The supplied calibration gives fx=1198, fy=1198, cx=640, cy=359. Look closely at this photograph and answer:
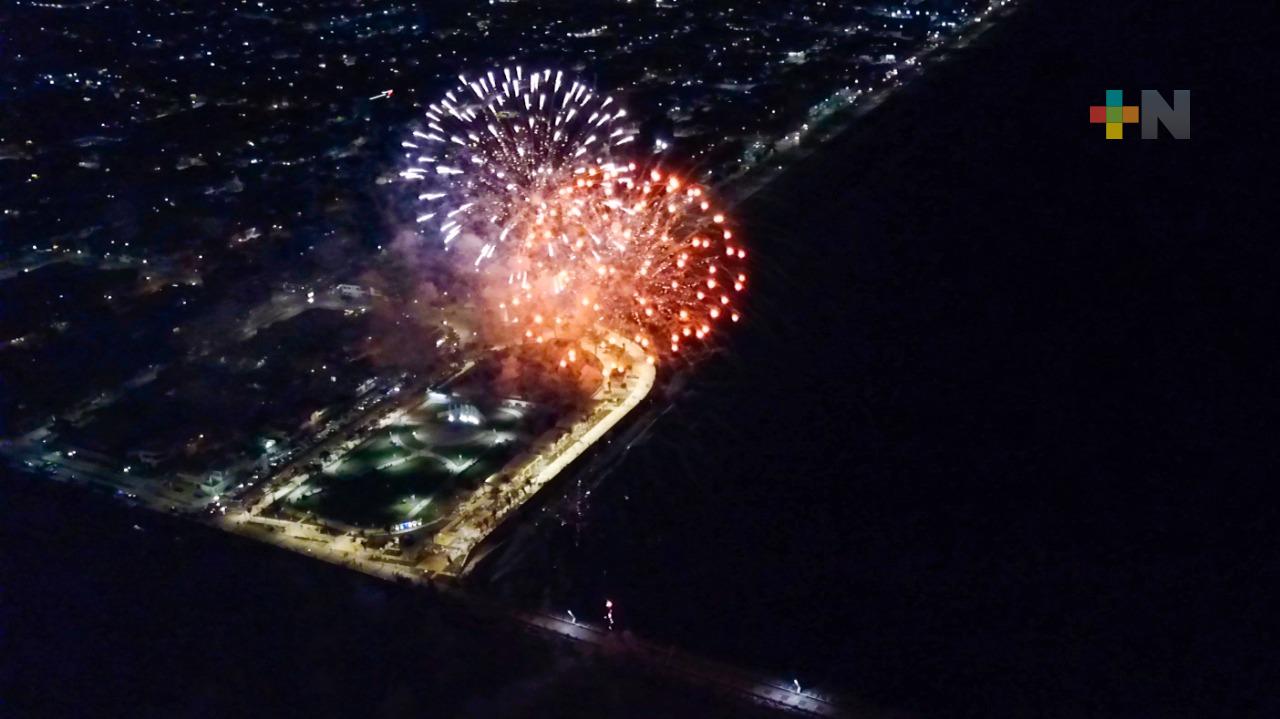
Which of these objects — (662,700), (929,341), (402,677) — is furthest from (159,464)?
(929,341)

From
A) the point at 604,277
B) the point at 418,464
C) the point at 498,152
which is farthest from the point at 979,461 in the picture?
the point at 498,152

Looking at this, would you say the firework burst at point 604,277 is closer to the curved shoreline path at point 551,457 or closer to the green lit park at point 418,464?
the curved shoreline path at point 551,457

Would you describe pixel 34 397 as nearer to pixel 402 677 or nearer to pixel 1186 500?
pixel 402 677

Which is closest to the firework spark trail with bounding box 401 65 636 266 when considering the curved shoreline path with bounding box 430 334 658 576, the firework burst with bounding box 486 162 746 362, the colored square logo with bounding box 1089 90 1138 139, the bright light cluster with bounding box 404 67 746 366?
the bright light cluster with bounding box 404 67 746 366

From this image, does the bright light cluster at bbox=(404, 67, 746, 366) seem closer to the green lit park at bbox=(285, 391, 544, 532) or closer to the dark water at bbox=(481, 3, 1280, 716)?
the dark water at bbox=(481, 3, 1280, 716)

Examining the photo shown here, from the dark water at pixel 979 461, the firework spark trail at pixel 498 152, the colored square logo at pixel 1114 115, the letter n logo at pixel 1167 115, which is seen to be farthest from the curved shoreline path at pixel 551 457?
the letter n logo at pixel 1167 115

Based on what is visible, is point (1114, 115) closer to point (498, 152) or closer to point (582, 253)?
point (498, 152)
